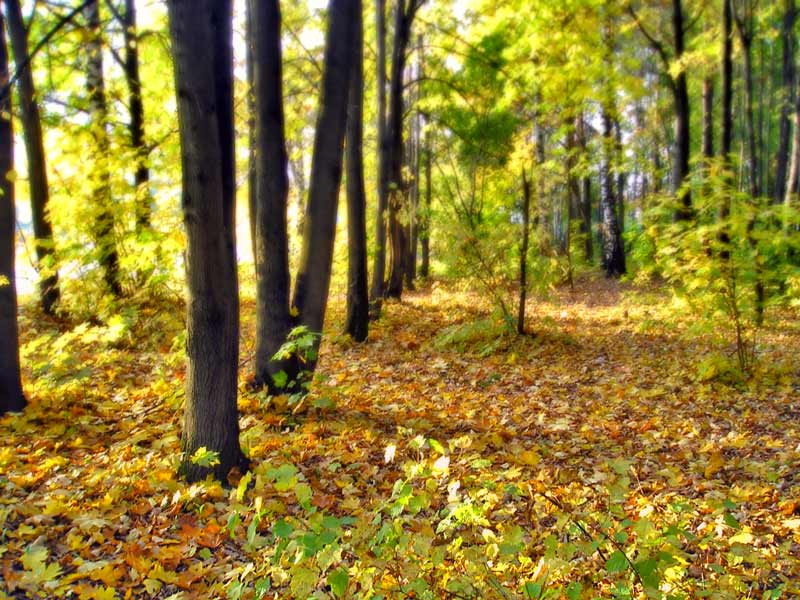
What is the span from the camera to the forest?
9.38ft

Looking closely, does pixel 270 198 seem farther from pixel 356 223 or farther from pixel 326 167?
pixel 356 223

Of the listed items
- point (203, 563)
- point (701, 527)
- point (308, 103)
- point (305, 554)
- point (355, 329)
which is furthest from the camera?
point (308, 103)

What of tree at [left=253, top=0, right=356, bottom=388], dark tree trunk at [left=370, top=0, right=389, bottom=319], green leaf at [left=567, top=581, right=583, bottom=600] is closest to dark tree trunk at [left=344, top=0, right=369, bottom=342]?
dark tree trunk at [left=370, top=0, right=389, bottom=319]

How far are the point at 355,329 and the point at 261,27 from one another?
204 inches

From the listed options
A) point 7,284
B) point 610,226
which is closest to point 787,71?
point 610,226

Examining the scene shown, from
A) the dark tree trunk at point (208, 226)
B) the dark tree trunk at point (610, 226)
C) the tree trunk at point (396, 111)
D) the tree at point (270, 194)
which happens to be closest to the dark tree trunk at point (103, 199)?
the tree at point (270, 194)

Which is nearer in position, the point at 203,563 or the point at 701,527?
the point at 203,563

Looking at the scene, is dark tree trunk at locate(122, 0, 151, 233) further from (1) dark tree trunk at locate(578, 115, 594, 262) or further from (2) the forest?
(1) dark tree trunk at locate(578, 115, 594, 262)

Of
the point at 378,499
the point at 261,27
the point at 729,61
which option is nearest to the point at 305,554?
the point at 378,499

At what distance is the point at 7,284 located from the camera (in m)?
4.96

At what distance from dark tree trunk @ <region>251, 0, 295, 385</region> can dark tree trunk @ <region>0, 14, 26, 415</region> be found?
2172 mm

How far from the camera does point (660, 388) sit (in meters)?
6.27

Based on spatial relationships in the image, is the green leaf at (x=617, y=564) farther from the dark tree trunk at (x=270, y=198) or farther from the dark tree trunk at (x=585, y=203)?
the dark tree trunk at (x=585, y=203)

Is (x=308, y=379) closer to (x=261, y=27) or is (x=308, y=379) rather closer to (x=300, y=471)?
(x=300, y=471)
